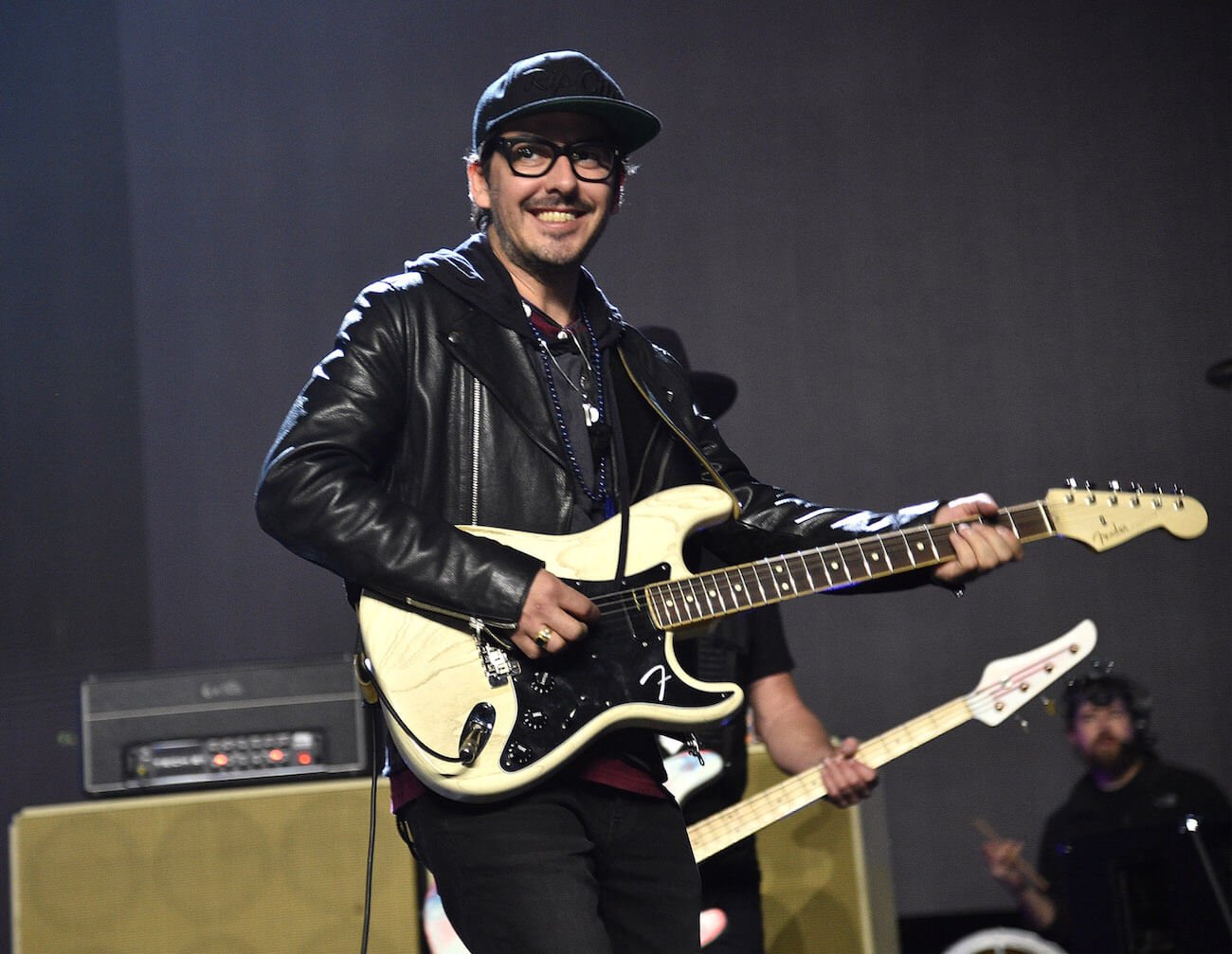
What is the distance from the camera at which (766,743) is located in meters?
3.24

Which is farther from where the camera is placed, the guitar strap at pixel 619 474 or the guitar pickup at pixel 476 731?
the guitar strap at pixel 619 474

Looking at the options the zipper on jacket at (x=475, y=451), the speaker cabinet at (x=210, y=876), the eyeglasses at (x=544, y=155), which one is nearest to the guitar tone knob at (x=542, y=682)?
the zipper on jacket at (x=475, y=451)

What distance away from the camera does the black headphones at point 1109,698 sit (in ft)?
14.0

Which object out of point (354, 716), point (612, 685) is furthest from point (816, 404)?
point (612, 685)

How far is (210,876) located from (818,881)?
1536 millimetres

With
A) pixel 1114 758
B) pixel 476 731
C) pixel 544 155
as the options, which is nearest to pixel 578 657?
pixel 476 731

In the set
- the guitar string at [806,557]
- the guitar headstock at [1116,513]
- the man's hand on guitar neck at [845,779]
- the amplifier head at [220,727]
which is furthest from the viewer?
the amplifier head at [220,727]

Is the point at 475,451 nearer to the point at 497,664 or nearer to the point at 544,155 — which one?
the point at 497,664

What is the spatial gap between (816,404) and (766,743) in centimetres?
158

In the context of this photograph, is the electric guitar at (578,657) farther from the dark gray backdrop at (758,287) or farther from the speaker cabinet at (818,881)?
the dark gray backdrop at (758,287)

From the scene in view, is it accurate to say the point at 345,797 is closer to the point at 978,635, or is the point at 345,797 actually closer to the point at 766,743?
the point at 766,743

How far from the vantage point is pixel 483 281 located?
77.2 inches

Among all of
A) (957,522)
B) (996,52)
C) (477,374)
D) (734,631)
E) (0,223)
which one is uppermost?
(996,52)

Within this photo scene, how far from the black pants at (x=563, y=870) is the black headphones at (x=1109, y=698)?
9.39 ft
